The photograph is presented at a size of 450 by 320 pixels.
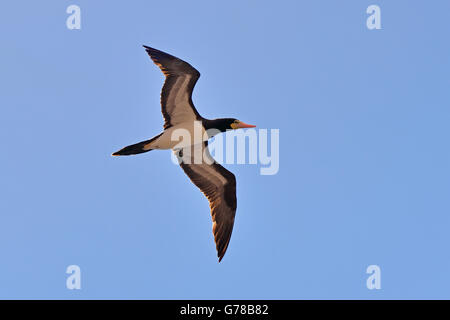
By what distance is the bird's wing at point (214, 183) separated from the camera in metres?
14.5

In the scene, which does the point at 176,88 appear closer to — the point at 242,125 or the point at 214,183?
the point at 242,125

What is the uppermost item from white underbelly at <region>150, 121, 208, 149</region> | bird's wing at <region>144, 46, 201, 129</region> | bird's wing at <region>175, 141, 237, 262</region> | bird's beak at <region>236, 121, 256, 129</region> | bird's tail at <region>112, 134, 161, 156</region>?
bird's wing at <region>144, 46, 201, 129</region>

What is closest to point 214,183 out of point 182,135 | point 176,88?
point 182,135

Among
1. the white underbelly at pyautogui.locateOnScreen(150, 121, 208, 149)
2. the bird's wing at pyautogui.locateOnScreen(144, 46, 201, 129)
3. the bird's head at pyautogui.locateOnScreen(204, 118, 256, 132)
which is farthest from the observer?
the bird's head at pyautogui.locateOnScreen(204, 118, 256, 132)

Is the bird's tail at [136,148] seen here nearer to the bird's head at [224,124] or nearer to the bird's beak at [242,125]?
the bird's head at [224,124]

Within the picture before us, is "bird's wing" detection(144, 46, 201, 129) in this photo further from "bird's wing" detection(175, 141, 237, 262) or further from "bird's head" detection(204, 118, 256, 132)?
"bird's wing" detection(175, 141, 237, 262)

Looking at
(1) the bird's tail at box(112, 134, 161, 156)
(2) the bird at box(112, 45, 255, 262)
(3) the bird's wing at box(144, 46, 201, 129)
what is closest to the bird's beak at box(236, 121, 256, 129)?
(2) the bird at box(112, 45, 255, 262)

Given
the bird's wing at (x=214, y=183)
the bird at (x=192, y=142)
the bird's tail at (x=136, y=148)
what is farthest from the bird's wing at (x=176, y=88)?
the bird's wing at (x=214, y=183)

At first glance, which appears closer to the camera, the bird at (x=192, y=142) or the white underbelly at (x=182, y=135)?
the bird at (x=192, y=142)

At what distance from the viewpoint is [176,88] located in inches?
555

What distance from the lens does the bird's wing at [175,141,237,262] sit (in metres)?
14.5

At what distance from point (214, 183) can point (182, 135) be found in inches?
61.4

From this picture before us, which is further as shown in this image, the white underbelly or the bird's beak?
the bird's beak
